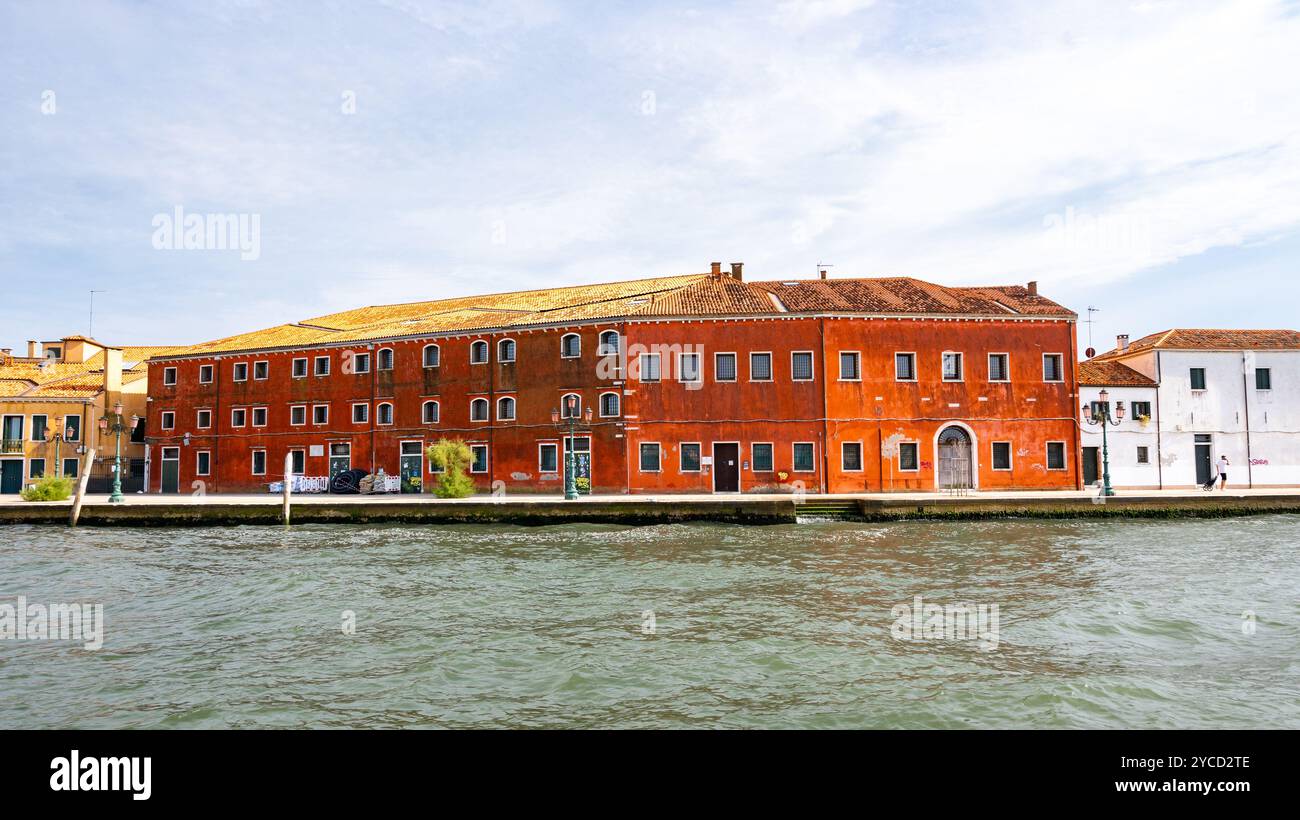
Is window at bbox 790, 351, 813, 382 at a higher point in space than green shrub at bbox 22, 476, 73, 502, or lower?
higher

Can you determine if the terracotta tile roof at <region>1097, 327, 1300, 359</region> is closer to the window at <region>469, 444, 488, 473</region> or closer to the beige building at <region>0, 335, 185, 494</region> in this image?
the window at <region>469, 444, 488, 473</region>

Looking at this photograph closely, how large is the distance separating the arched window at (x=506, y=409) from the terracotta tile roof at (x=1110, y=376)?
865 inches

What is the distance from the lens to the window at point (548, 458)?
29859mm

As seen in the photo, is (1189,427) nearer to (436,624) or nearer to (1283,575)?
(1283,575)

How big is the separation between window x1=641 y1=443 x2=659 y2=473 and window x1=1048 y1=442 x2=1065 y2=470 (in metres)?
14.0

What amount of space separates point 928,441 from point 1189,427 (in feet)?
37.2

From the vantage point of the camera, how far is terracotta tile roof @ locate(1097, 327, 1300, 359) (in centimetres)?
3167

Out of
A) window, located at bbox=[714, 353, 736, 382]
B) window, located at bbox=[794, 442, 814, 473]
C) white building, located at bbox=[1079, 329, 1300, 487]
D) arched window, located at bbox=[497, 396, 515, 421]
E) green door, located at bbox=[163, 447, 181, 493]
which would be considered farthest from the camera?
green door, located at bbox=[163, 447, 181, 493]

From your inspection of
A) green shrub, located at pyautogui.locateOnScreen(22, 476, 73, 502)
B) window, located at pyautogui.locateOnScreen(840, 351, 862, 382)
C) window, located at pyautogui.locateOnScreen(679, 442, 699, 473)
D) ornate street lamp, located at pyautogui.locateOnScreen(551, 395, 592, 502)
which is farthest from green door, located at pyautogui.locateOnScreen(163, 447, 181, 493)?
window, located at pyautogui.locateOnScreen(840, 351, 862, 382)

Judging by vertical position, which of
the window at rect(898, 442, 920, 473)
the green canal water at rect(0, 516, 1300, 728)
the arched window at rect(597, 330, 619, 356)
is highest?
the arched window at rect(597, 330, 619, 356)
